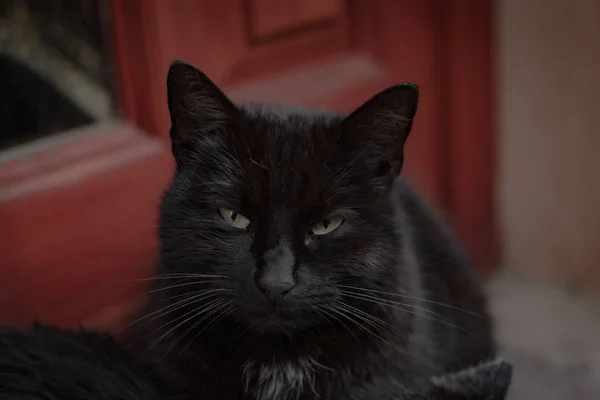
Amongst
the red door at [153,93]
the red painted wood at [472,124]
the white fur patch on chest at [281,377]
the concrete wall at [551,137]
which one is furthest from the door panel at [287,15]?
the white fur patch on chest at [281,377]

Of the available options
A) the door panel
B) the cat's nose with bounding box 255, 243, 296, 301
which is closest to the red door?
the door panel

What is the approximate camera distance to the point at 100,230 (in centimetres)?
131

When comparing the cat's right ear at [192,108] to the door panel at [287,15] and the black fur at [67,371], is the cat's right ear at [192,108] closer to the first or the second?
the black fur at [67,371]

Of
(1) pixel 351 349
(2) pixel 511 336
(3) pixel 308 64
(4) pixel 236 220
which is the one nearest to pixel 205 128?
(4) pixel 236 220

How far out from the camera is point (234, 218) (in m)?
0.99

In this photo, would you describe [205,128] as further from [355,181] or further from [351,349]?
[351,349]

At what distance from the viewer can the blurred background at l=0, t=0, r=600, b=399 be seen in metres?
1.27

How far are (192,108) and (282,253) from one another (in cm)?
21

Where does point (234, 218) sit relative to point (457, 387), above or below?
above

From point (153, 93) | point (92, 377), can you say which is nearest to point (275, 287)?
point (92, 377)

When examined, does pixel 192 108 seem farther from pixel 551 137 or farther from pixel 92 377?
pixel 551 137

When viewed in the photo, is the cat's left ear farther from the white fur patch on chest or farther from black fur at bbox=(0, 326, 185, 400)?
black fur at bbox=(0, 326, 185, 400)

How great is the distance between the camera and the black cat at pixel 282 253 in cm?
96

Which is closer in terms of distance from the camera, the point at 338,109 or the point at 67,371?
the point at 67,371
